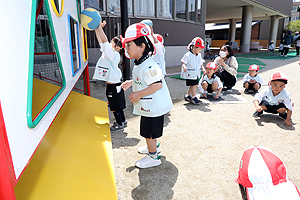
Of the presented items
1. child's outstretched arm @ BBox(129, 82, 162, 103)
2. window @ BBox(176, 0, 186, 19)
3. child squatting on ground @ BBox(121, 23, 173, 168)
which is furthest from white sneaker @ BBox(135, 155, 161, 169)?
window @ BBox(176, 0, 186, 19)

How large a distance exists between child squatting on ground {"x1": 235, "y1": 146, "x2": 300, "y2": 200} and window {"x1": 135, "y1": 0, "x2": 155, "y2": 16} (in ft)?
30.4

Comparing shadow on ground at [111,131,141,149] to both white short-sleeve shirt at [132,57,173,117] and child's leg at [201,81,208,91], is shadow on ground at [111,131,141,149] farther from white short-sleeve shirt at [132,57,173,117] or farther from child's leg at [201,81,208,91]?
child's leg at [201,81,208,91]

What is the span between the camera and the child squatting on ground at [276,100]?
3428 mm

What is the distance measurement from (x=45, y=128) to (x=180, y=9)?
36.2 feet

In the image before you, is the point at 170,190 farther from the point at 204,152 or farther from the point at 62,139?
the point at 62,139

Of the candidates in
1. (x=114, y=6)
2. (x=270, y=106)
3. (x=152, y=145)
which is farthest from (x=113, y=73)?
(x=114, y=6)

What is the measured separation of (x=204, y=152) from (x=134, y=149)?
914mm

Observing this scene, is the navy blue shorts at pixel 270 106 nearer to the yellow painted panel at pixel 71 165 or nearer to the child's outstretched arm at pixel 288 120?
the child's outstretched arm at pixel 288 120

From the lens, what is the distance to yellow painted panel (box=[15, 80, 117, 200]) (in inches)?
67.5

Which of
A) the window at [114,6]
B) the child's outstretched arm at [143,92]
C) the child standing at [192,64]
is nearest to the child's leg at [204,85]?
the child standing at [192,64]

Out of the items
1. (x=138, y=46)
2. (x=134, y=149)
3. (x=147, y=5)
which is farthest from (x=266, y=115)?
(x=147, y=5)

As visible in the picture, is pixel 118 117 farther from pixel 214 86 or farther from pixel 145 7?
pixel 145 7

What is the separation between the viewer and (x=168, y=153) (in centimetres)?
278

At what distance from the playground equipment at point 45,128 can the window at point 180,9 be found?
28.7 feet
